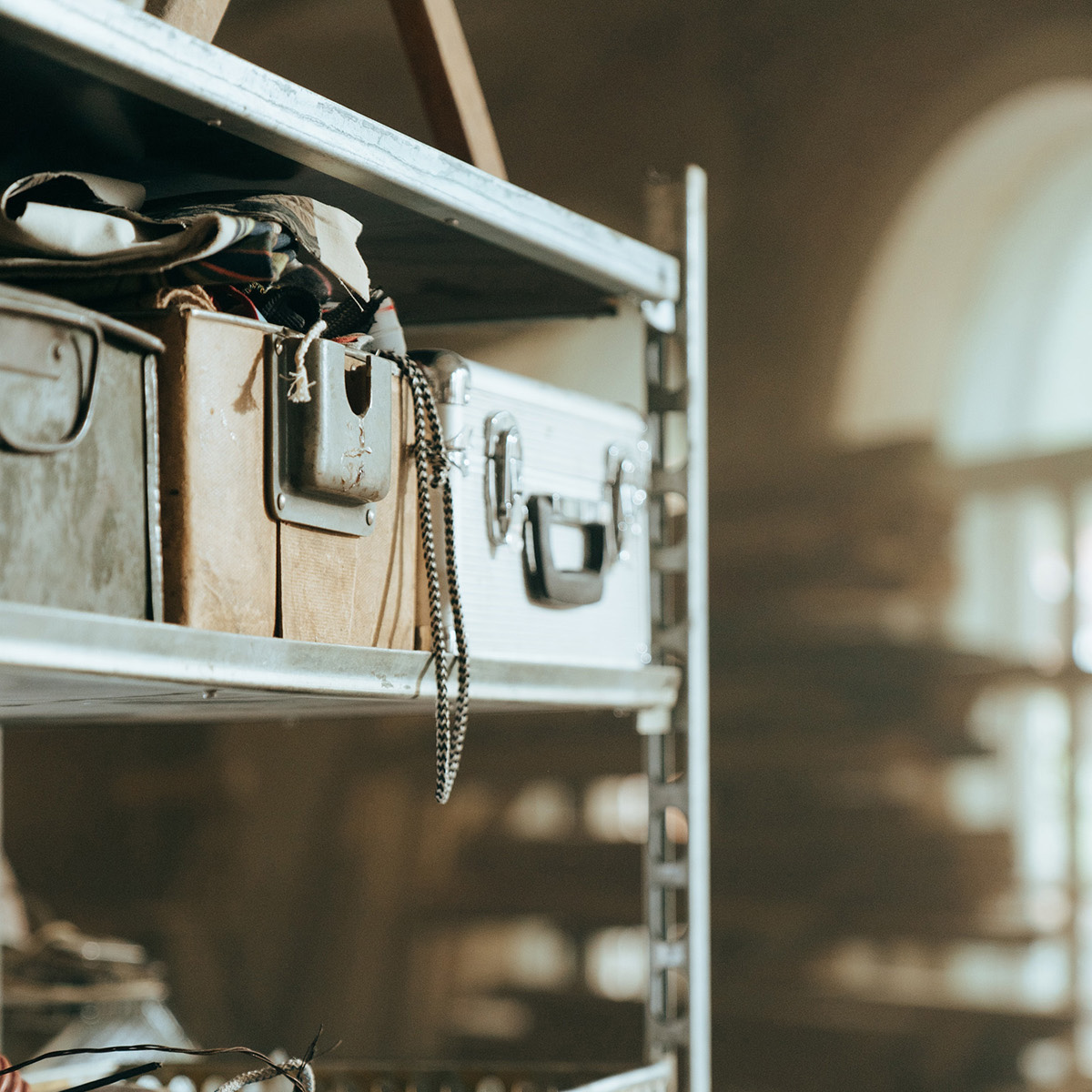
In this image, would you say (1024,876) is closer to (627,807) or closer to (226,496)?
(627,807)

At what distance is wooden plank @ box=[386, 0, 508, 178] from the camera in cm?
101

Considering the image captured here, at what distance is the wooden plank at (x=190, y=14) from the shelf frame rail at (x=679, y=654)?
1.56ft

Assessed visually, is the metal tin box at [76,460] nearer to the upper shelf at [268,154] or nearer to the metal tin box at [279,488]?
the metal tin box at [279,488]

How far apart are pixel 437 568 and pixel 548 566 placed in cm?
12

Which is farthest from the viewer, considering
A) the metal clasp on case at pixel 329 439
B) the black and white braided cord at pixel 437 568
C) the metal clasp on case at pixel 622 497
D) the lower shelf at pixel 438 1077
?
the lower shelf at pixel 438 1077

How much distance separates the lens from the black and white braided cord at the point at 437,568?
844 millimetres

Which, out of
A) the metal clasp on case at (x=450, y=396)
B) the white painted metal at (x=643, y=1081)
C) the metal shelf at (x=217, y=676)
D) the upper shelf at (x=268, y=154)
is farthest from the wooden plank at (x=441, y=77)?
the white painted metal at (x=643, y=1081)

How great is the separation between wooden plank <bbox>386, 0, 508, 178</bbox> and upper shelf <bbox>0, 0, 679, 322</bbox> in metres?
0.08

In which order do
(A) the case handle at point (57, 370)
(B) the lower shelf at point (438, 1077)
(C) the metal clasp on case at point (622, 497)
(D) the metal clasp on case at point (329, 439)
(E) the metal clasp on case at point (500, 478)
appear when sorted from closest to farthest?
1. (A) the case handle at point (57, 370)
2. (D) the metal clasp on case at point (329, 439)
3. (E) the metal clasp on case at point (500, 478)
4. (C) the metal clasp on case at point (622, 497)
5. (B) the lower shelf at point (438, 1077)

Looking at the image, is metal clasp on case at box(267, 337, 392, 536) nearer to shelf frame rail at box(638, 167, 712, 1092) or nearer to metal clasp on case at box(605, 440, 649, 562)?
metal clasp on case at box(605, 440, 649, 562)

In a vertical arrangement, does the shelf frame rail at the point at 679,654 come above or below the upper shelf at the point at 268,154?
below

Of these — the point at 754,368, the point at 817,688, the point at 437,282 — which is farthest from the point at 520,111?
the point at 437,282

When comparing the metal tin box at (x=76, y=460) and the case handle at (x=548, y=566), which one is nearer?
the metal tin box at (x=76, y=460)

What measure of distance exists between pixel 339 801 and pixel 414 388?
1.64m
